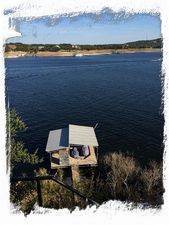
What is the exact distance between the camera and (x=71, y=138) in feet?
108

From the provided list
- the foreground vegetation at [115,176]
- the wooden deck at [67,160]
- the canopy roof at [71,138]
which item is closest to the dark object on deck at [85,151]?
the wooden deck at [67,160]

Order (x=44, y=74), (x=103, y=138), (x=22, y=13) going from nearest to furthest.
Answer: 1. (x=22, y=13)
2. (x=103, y=138)
3. (x=44, y=74)

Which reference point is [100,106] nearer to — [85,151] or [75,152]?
[85,151]

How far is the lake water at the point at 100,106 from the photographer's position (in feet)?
130

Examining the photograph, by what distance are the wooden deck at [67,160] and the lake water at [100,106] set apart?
445cm

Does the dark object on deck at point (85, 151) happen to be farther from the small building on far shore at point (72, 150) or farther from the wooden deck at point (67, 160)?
the wooden deck at point (67, 160)

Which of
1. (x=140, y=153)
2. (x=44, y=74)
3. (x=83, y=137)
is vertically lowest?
(x=140, y=153)

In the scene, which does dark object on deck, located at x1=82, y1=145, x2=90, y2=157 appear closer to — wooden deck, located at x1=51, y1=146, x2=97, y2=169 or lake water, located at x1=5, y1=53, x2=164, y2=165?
wooden deck, located at x1=51, y1=146, x2=97, y2=169

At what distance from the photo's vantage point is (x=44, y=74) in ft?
254

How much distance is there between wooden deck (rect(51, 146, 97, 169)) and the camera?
31.4 m

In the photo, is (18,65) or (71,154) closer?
(71,154)

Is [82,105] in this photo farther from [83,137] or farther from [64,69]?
[64,69]

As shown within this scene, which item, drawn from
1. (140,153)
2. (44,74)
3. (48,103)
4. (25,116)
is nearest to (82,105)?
(48,103)

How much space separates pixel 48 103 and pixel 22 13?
49937 mm
